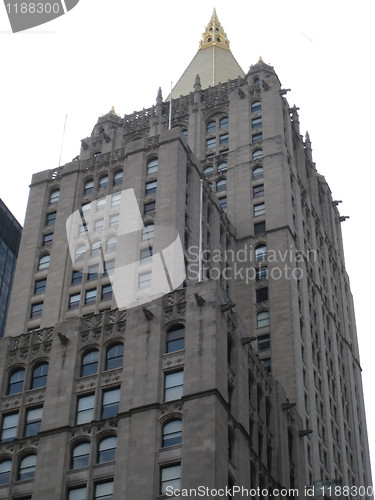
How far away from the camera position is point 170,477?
56625mm

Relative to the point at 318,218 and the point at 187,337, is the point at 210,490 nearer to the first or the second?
the point at 187,337

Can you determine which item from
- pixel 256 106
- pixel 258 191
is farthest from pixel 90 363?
pixel 256 106

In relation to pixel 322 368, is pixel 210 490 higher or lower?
lower

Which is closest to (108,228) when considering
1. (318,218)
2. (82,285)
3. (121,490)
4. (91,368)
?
(82,285)

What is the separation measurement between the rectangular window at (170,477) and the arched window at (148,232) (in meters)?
24.0

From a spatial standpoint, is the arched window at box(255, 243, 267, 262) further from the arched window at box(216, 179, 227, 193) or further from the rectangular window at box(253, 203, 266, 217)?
the arched window at box(216, 179, 227, 193)

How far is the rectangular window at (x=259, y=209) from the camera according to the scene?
97250 millimetres

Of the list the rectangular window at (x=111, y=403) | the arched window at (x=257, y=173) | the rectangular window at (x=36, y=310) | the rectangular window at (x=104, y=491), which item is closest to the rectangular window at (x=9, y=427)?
the rectangular window at (x=111, y=403)

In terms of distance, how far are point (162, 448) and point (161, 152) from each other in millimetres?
33440

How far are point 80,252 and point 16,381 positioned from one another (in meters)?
15.1

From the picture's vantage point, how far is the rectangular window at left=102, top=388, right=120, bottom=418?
205 ft

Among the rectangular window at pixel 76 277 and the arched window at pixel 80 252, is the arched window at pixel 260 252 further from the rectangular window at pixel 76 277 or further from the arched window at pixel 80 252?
the rectangular window at pixel 76 277

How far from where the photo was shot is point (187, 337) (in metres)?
63.3

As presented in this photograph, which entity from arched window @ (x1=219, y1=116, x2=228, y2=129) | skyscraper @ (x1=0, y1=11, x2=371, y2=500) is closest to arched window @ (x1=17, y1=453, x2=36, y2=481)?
skyscraper @ (x1=0, y1=11, x2=371, y2=500)
